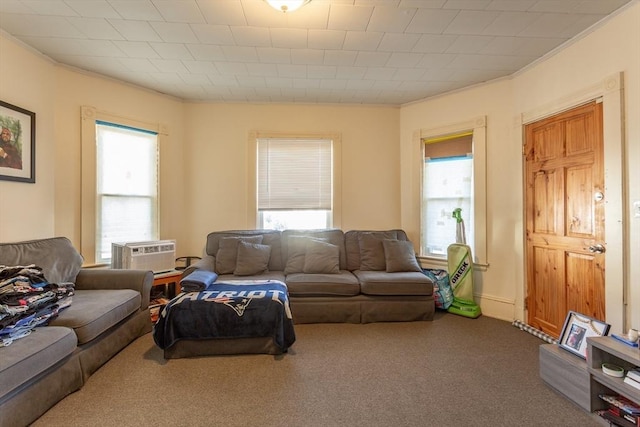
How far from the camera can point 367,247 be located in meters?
3.86

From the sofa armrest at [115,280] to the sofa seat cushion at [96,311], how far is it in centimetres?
8

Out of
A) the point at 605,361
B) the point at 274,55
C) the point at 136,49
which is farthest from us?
the point at 274,55

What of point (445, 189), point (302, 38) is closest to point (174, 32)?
point (302, 38)

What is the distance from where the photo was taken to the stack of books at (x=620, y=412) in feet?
5.33

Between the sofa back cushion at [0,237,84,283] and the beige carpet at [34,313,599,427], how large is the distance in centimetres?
87

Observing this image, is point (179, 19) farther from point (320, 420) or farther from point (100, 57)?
point (320, 420)

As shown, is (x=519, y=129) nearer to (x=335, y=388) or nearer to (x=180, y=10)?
(x=335, y=388)

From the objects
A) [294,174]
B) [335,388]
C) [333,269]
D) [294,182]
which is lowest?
[335,388]

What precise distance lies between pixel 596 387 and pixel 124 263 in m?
4.05

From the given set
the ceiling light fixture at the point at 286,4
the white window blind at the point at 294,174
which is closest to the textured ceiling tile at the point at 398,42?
the ceiling light fixture at the point at 286,4

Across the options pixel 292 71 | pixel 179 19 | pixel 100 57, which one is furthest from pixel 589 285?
pixel 100 57

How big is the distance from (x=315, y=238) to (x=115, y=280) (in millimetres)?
2168

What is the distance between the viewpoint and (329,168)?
436 cm

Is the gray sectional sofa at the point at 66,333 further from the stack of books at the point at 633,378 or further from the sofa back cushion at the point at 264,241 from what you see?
the stack of books at the point at 633,378
